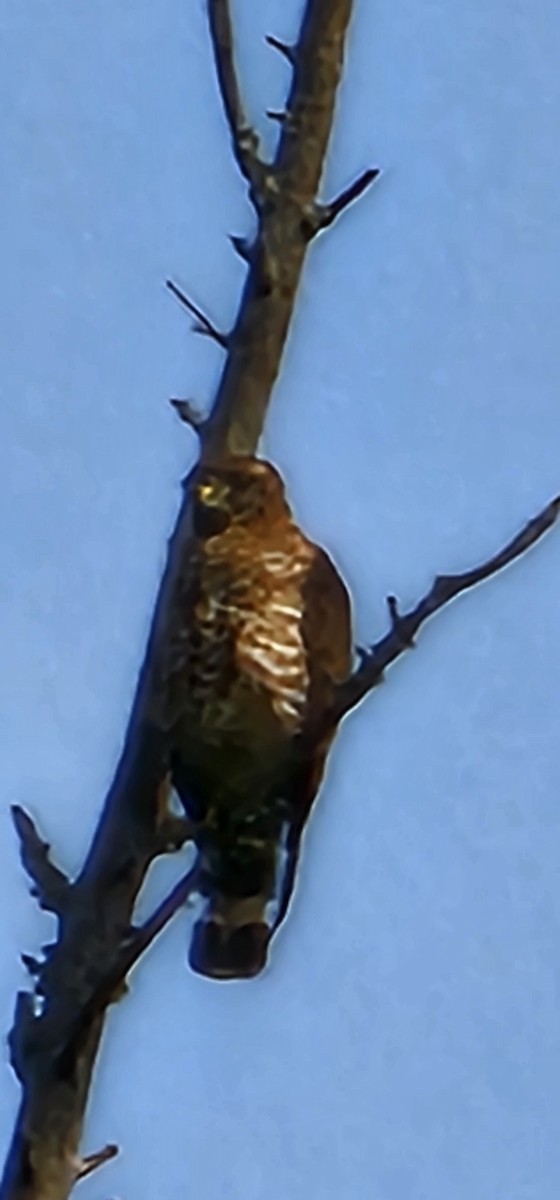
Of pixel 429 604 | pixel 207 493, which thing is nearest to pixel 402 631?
pixel 429 604

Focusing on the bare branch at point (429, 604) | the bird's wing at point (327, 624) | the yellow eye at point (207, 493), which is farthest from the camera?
the bird's wing at point (327, 624)

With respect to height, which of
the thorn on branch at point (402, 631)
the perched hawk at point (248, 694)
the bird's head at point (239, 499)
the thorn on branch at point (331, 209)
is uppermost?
the thorn on branch at point (331, 209)

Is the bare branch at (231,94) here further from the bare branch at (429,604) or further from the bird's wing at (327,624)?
the bird's wing at (327,624)

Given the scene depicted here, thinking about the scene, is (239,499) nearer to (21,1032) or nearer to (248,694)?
(248,694)

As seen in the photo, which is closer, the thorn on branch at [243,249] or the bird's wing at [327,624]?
the thorn on branch at [243,249]

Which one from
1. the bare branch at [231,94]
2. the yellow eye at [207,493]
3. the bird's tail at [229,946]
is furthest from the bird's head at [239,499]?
the bare branch at [231,94]

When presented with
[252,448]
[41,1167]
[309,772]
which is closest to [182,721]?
[309,772]
